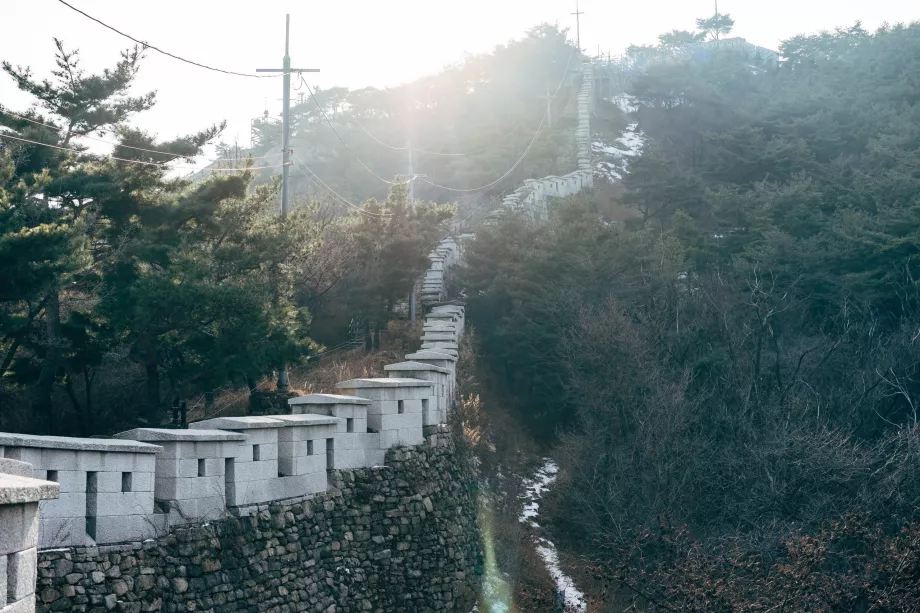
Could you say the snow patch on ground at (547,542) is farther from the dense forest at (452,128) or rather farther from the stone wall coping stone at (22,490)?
the dense forest at (452,128)

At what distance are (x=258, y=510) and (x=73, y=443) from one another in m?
3.15

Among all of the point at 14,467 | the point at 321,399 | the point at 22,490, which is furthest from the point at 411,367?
the point at 22,490

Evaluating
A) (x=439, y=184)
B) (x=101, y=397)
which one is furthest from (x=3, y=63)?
(x=439, y=184)

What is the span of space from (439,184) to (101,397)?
3308cm

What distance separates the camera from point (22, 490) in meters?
4.42

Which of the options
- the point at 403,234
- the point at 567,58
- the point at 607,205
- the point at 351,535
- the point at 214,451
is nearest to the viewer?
the point at 214,451

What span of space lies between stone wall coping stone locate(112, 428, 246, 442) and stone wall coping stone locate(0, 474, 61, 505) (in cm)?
584

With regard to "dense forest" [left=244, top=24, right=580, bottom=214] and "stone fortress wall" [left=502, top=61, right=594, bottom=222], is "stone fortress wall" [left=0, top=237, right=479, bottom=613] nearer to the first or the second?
"stone fortress wall" [left=502, top=61, right=594, bottom=222]

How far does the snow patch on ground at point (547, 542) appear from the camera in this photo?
57.7 ft

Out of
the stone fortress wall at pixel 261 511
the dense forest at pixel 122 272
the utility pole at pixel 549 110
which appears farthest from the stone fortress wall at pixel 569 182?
the stone fortress wall at pixel 261 511

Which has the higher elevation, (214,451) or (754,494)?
(214,451)

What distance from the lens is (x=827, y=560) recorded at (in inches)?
725

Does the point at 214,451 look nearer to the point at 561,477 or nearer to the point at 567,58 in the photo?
the point at 561,477

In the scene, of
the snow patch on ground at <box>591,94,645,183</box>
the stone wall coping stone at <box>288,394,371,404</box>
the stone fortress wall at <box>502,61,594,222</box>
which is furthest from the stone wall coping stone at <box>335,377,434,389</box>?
the snow patch on ground at <box>591,94,645,183</box>
